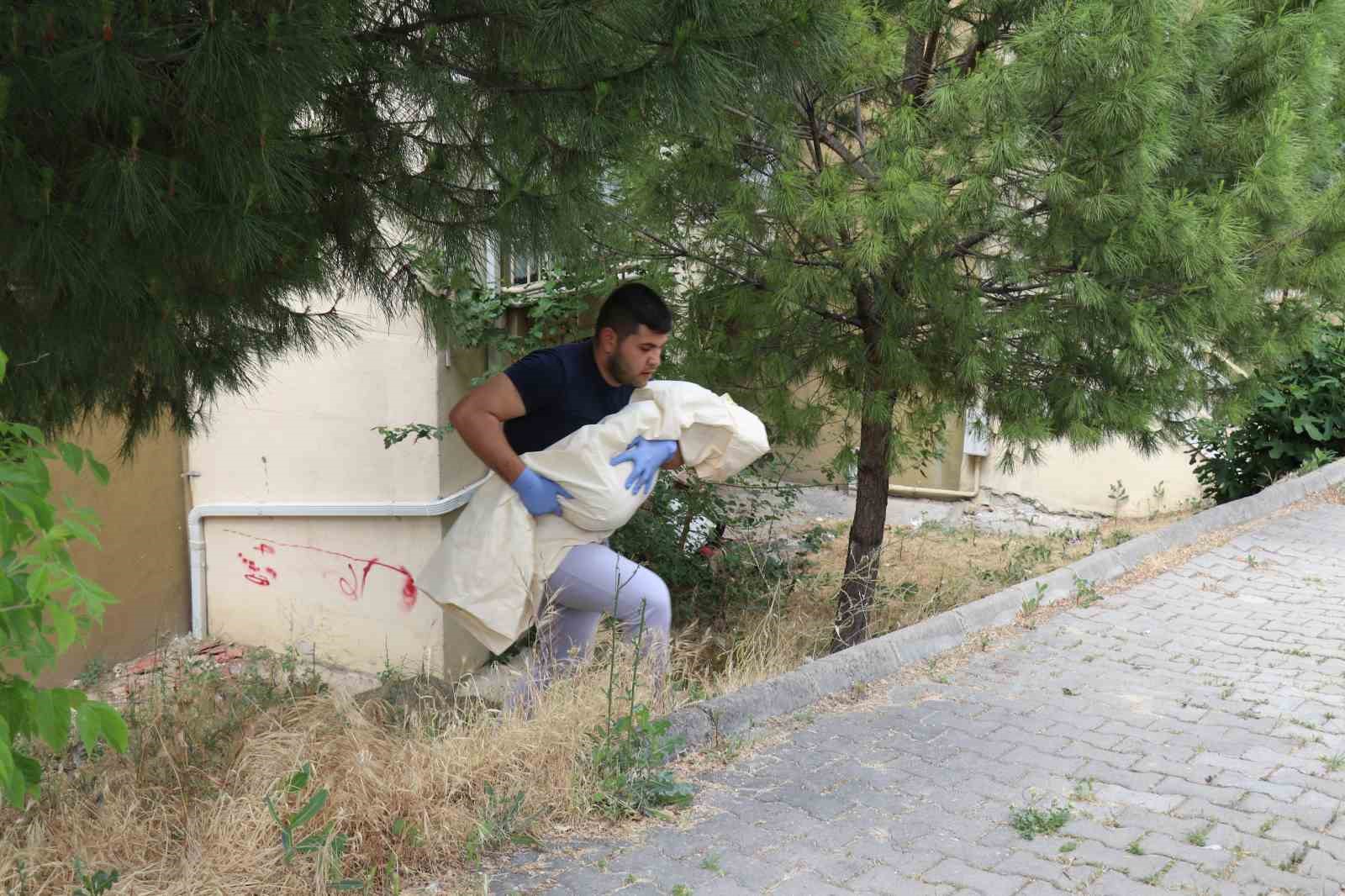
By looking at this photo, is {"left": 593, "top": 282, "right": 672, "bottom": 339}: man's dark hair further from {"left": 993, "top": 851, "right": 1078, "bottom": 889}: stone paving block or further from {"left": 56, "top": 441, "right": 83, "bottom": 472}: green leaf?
{"left": 56, "top": 441, "right": 83, "bottom": 472}: green leaf

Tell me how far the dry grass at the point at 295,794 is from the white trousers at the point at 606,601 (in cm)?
12

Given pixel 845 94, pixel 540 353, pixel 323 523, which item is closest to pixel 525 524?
pixel 540 353

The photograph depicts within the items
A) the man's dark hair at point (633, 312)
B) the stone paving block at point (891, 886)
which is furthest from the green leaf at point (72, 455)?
the man's dark hair at point (633, 312)

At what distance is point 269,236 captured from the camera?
2.91 m

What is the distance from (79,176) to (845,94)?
3.47 meters

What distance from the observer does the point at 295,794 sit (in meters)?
3.03

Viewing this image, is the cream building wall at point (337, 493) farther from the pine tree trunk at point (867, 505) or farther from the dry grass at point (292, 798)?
the dry grass at point (292, 798)

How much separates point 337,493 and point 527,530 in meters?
4.57

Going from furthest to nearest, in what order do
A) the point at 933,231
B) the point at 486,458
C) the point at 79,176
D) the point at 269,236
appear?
the point at 933,231 → the point at 486,458 → the point at 269,236 → the point at 79,176

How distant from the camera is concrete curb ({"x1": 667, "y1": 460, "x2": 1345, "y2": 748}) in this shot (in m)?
3.90

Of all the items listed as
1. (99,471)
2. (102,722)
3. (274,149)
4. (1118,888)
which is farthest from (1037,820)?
(274,149)

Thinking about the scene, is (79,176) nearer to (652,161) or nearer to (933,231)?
(652,161)

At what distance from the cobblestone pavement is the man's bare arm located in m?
1.23

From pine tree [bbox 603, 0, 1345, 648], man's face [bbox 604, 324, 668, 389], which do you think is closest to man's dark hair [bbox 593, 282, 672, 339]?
man's face [bbox 604, 324, 668, 389]
